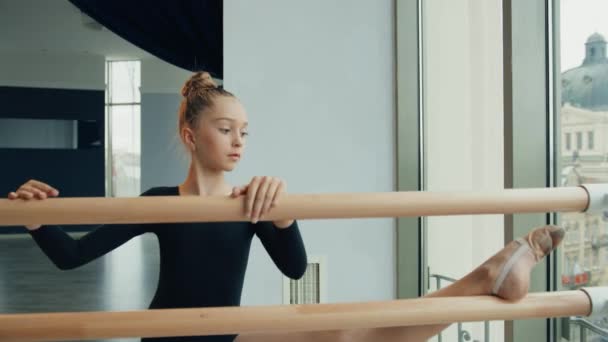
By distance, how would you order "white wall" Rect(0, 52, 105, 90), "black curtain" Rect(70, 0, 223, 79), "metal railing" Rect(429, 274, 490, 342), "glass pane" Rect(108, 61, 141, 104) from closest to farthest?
"metal railing" Rect(429, 274, 490, 342) < "black curtain" Rect(70, 0, 223, 79) < "white wall" Rect(0, 52, 105, 90) < "glass pane" Rect(108, 61, 141, 104)

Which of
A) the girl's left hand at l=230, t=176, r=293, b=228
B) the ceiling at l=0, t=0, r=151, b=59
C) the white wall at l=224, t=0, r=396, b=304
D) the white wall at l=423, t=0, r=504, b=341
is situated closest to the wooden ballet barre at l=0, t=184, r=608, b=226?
the girl's left hand at l=230, t=176, r=293, b=228

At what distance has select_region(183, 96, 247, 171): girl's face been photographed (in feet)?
5.26

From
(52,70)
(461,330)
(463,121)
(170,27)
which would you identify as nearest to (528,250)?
(463,121)

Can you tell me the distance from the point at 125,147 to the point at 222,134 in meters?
10.2

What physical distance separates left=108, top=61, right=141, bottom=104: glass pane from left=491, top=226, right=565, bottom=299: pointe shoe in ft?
35.0

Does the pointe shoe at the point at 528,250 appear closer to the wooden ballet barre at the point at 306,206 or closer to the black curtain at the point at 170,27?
the wooden ballet barre at the point at 306,206

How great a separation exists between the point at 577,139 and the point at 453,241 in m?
1.05

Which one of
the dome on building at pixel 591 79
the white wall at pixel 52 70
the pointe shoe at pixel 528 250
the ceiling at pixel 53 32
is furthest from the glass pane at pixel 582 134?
the white wall at pixel 52 70

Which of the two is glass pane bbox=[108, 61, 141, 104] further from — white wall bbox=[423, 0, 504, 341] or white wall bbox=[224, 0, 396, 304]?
white wall bbox=[423, 0, 504, 341]

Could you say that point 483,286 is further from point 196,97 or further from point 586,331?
point 196,97

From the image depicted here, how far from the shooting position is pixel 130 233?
1.64 meters

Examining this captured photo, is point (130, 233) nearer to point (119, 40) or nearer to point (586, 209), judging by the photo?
point (586, 209)

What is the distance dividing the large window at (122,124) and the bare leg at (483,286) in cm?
1025

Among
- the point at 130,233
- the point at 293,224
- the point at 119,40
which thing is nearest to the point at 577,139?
the point at 293,224
